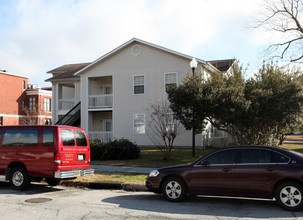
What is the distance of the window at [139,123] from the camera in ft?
77.9

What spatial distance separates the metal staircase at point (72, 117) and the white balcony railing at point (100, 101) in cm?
178

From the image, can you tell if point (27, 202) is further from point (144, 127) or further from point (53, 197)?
point (144, 127)

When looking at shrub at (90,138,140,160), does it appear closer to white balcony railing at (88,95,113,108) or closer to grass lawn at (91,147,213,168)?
grass lawn at (91,147,213,168)

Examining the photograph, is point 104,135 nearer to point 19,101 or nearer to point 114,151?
point 114,151

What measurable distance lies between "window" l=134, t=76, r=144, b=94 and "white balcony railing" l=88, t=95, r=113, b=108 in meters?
2.30

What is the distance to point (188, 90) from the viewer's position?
14500 millimetres

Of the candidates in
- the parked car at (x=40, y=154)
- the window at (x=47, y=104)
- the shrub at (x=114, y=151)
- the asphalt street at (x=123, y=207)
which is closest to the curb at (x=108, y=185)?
the asphalt street at (x=123, y=207)

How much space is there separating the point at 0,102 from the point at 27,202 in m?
46.5

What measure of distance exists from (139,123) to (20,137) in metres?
14.4

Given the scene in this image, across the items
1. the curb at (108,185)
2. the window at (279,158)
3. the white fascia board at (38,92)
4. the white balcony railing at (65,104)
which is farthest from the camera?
the white fascia board at (38,92)

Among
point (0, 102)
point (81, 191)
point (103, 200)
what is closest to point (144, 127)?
point (81, 191)

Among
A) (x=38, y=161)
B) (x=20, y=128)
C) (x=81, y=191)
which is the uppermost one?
(x=20, y=128)

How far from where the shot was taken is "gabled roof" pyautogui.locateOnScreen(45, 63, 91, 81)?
28541mm

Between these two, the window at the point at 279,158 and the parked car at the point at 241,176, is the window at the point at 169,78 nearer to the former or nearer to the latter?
the parked car at the point at 241,176
